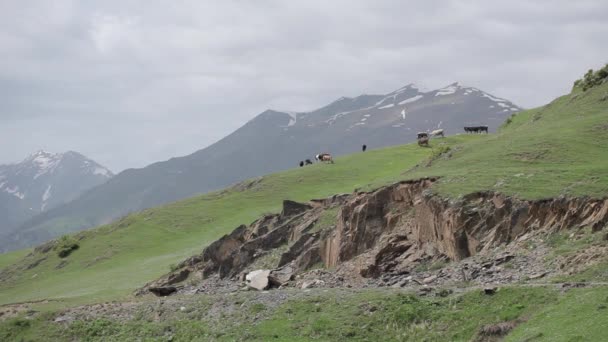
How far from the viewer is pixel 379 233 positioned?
121 feet

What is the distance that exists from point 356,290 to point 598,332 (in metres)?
12.5

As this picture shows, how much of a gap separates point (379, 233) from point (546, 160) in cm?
1174

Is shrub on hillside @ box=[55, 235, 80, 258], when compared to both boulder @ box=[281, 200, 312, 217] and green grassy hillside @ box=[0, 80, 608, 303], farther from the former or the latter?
boulder @ box=[281, 200, 312, 217]

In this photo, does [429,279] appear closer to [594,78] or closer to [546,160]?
[546,160]

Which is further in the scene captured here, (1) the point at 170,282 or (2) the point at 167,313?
(1) the point at 170,282

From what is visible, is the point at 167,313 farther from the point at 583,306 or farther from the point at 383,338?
the point at 583,306

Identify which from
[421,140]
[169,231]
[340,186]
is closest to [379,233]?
[340,186]

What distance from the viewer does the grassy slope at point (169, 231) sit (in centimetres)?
5764

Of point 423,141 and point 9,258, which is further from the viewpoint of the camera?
point 423,141

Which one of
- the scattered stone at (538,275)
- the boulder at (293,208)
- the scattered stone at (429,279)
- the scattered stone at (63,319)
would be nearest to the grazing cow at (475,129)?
the boulder at (293,208)

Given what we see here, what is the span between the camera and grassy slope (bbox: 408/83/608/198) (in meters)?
31.7

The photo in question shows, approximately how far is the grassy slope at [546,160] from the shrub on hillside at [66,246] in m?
47.0

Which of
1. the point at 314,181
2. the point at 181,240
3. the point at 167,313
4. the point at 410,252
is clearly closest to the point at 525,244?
the point at 410,252

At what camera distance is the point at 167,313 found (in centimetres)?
3156
